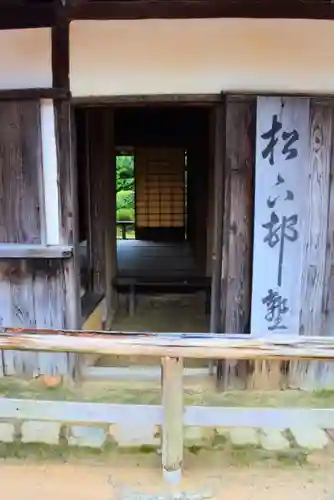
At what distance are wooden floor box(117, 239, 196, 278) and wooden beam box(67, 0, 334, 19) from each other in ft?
12.3

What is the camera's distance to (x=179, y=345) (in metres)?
2.52

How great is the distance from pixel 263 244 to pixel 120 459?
1831 mm

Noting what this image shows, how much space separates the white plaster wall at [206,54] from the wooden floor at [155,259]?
11.4 ft

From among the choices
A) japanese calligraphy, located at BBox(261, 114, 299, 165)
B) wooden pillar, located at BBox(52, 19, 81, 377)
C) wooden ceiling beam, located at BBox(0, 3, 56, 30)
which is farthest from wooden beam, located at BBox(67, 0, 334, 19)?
japanese calligraphy, located at BBox(261, 114, 299, 165)

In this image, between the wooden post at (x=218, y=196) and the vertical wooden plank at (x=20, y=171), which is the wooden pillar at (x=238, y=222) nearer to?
the wooden post at (x=218, y=196)

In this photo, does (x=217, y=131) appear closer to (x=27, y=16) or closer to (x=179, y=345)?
(x=27, y=16)

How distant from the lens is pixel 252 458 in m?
3.00

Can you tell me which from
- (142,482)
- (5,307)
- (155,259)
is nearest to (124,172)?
(155,259)

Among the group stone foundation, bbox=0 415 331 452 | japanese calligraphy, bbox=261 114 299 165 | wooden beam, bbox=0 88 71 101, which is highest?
wooden beam, bbox=0 88 71 101

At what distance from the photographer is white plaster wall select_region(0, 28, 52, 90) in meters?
3.72

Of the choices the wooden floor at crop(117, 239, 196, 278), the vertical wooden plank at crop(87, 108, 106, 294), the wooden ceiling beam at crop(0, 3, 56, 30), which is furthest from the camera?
the wooden floor at crop(117, 239, 196, 278)

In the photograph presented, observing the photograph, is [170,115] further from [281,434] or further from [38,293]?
[281,434]

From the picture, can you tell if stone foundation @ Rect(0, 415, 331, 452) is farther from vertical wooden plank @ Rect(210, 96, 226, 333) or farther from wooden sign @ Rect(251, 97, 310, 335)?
vertical wooden plank @ Rect(210, 96, 226, 333)

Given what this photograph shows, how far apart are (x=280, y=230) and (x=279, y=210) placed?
0.15m
